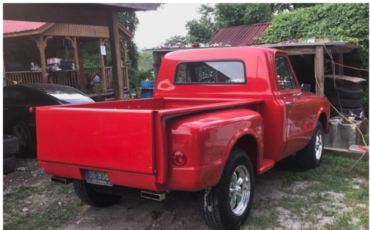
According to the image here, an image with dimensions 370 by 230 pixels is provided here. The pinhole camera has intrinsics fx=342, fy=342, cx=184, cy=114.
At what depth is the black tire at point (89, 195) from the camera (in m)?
4.07

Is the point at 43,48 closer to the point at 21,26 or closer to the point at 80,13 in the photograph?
the point at 21,26

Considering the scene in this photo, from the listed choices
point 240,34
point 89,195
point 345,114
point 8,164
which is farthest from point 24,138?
point 240,34

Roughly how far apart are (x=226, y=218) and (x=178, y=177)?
80 cm

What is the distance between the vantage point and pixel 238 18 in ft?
70.7

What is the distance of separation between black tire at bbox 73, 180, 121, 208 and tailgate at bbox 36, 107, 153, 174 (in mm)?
692

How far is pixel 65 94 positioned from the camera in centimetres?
724

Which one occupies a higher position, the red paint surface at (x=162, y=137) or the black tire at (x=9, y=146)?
the red paint surface at (x=162, y=137)

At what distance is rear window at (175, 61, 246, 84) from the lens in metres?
4.73

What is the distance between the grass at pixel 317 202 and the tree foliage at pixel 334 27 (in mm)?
6218

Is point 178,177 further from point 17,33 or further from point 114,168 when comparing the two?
point 17,33

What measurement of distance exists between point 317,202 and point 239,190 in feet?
4.35

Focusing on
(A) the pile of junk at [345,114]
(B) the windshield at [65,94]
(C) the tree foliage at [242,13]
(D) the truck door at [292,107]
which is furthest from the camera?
(C) the tree foliage at [242,13]

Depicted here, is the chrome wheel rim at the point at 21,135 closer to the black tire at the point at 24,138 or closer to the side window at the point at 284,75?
the black tire at the point at 24,138

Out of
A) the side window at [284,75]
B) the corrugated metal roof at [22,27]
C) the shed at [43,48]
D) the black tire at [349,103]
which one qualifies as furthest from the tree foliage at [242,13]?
the side window at [284,75]
